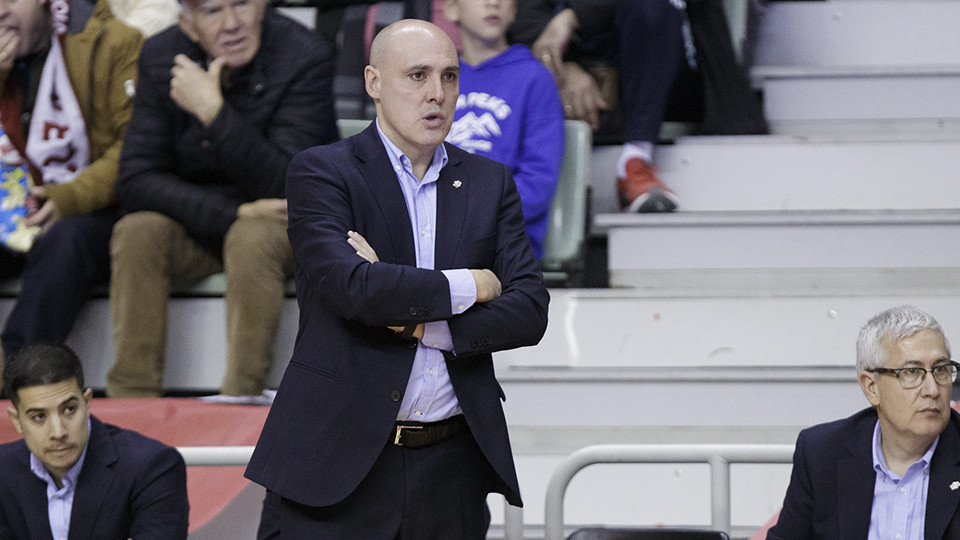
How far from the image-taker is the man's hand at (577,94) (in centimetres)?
432

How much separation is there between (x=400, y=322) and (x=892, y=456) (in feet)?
3.40

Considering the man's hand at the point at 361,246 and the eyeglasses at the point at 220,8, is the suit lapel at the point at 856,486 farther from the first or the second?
the eyeglasses at the point at 220,8

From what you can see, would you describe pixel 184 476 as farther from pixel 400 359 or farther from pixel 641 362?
pixel 641 362

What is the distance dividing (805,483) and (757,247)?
5.09 ft

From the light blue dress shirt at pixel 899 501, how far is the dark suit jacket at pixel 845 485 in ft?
0.07

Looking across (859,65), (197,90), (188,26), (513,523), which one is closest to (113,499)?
(513,523)

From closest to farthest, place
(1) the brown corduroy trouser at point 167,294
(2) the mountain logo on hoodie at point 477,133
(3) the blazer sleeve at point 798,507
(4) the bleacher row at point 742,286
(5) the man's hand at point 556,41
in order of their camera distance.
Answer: (3) the blazer sleeve at point 798,507, (4) the bleacher row at point 742,286, (1) the brown corduroy trouser at point 167,294, (2) the mountain logo on hoodie at point 477,133, (5) the man's hand at point 556,41

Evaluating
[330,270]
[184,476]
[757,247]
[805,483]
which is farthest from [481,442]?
[757,247]

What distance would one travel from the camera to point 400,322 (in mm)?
2039

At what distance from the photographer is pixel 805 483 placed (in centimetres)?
245

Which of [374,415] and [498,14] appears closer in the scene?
[374,415]

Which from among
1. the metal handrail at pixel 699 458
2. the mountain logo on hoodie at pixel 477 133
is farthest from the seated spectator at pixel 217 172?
the metal handrail at pixel 699 458

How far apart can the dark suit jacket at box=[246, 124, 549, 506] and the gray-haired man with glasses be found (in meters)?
0.67

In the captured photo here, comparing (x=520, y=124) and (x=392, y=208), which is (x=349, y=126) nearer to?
(x=520, y=124)
